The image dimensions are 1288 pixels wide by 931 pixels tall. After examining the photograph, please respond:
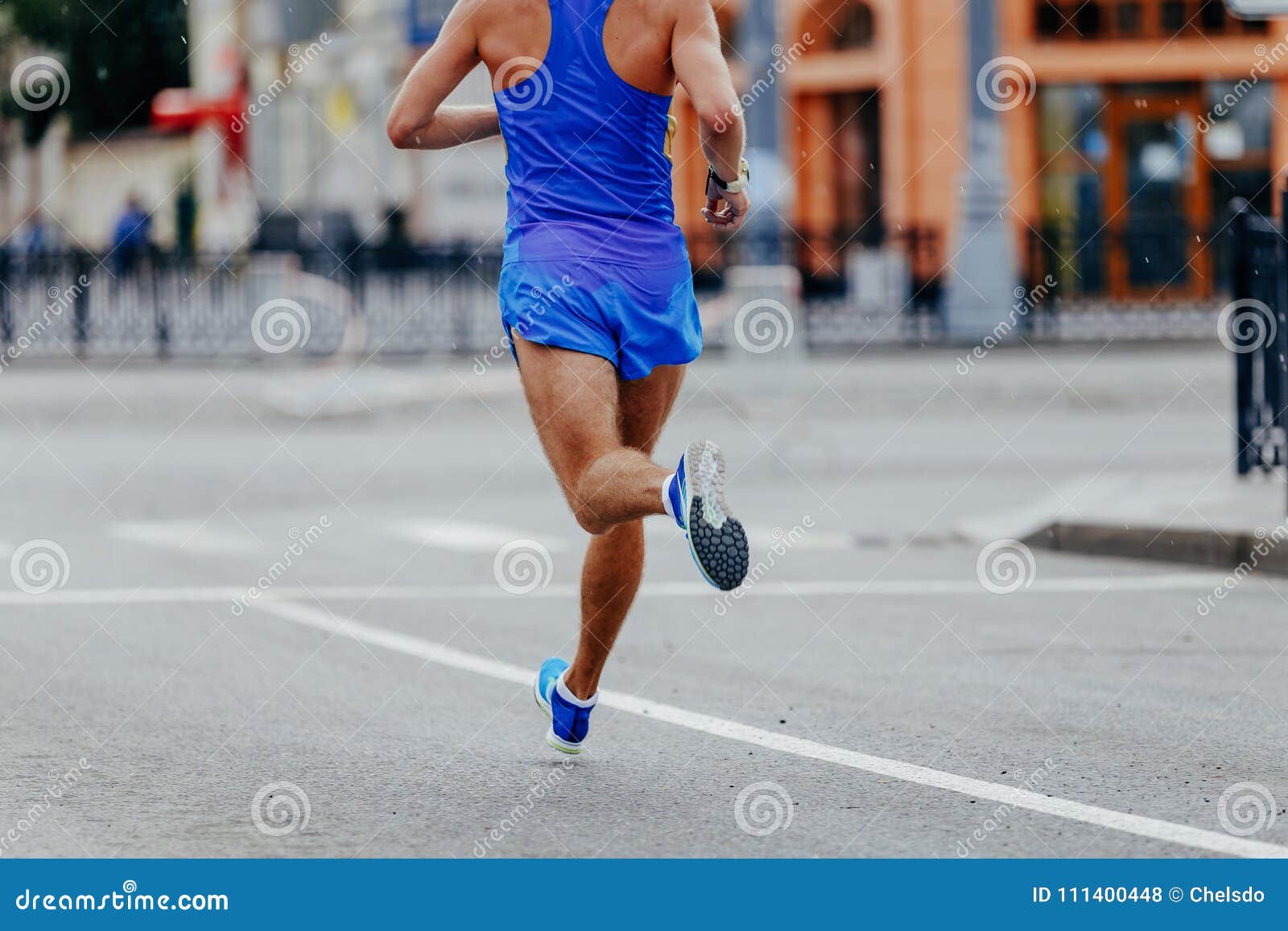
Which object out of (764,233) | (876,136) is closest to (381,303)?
(764,233)

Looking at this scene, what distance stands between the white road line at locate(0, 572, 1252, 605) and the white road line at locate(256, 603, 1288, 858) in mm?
847

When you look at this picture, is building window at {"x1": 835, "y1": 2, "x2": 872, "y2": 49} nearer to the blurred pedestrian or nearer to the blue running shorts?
the blurred pedestrian

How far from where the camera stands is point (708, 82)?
4641 millimetres

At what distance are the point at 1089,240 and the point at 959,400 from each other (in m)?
5.62

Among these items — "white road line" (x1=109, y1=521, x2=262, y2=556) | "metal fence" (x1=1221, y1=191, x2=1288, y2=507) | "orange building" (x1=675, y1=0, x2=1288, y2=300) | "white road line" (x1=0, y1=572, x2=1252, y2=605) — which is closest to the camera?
"white road line" (x1=0, y1=572, x2=1252, y2=605)

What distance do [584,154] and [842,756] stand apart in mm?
1588

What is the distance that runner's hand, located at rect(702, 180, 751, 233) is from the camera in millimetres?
4871

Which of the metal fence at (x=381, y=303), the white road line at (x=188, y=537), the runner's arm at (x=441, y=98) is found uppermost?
the runner's arm at (x=441, y=98)

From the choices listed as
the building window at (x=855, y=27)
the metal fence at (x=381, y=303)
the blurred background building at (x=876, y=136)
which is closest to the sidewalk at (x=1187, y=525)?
the blurred background building at (x=876, y=136)

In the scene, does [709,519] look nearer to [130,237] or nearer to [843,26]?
[130,237]

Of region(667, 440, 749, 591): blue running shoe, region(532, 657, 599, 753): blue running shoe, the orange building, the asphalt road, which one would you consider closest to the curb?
the asphalt road

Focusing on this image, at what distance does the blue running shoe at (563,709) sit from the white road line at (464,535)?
4.73m

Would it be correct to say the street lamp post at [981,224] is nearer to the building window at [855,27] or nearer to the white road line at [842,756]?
the building window at [855,27]

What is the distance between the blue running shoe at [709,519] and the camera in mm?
4383
